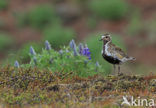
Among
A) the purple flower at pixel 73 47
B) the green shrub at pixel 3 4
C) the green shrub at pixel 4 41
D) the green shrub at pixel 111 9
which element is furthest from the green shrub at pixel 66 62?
the green shrub at pixel 3 4

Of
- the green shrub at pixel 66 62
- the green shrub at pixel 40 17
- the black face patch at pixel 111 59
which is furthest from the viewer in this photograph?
the green shrub at pixel 40 17

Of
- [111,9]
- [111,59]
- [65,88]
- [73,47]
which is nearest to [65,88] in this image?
[65,88]

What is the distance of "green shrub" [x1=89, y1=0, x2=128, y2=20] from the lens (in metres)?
26.8

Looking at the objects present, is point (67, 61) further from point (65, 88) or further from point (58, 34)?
point (58, 34)

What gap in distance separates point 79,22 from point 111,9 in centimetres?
198

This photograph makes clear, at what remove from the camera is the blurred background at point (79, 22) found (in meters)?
24.2

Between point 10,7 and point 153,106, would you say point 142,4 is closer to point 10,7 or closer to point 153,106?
point 10,7

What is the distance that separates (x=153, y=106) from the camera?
6520 mm

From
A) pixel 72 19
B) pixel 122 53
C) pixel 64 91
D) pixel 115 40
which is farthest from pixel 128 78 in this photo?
pixel 72 19

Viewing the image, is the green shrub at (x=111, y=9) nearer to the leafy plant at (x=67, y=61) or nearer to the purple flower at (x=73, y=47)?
the purple flower at (x=73, y=47)

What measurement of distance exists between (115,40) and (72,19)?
8.91 metres

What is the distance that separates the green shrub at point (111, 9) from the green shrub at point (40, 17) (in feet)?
8.19

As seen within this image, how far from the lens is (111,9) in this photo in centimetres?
2720

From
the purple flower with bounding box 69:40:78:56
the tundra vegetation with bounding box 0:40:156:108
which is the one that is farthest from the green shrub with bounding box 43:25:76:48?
the tundra vegetation with bounding box 0:40:156:108
